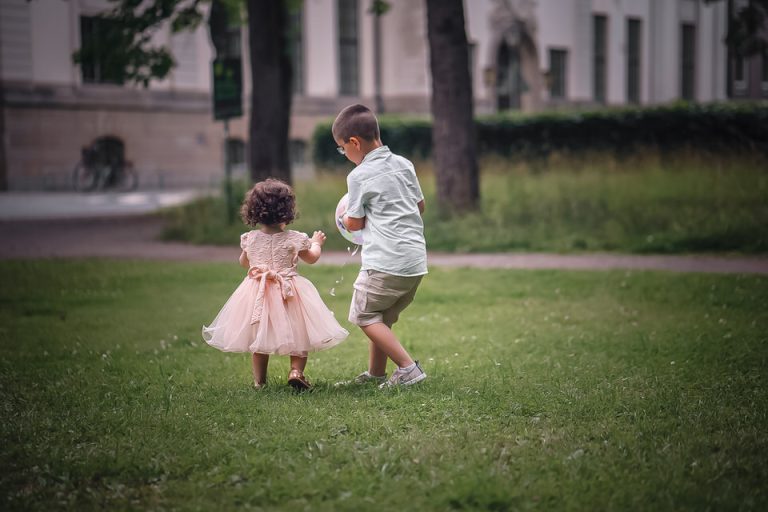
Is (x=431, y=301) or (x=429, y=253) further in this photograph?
(x=429, y=253)

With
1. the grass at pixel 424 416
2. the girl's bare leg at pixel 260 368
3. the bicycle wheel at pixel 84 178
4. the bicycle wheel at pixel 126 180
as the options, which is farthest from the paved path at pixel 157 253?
the bicycle wheel at pixel 126 180

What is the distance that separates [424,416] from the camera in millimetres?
4742

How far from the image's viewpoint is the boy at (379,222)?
519 centimetres

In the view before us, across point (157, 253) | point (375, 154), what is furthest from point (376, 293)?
point (157, 253)

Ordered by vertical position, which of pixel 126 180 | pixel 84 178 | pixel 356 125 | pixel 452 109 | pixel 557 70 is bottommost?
pixel 126 180

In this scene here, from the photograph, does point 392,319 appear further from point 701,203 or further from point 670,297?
point 701,203

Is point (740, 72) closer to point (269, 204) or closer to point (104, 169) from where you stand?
point (104, 169)

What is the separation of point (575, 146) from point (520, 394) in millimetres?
19087

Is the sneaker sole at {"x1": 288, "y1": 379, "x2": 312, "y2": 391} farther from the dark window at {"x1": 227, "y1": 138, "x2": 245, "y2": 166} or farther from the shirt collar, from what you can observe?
the dark window at {"x1": 227, "y1": 138, "x2": 245, "y2": 166}

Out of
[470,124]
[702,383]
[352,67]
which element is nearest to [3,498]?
[702,383]

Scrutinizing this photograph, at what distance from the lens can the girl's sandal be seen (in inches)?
209

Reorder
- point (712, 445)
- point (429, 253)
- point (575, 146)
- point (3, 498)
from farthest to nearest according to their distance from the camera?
point (575, 146) < point (429, 253) < point (712, 445) < point (3, 498)

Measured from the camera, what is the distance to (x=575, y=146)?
2355cm

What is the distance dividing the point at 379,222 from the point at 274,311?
757mm
